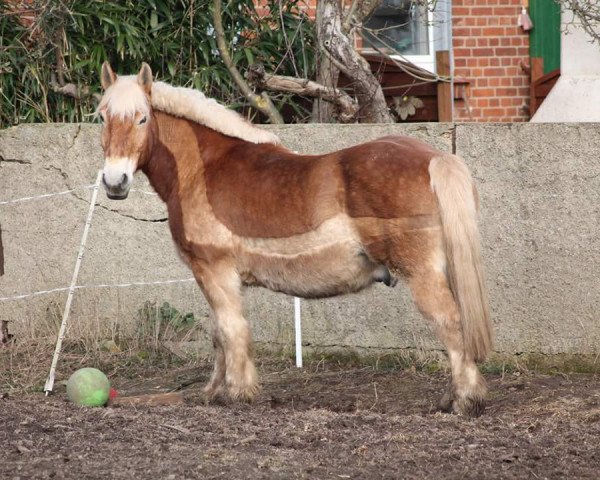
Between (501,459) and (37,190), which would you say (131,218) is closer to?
(37,190)

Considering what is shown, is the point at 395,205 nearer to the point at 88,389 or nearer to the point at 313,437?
the point at 313,437

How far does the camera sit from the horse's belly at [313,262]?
576 cm

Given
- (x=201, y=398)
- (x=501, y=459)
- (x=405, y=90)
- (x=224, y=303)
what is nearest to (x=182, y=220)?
(x=224, y=303)

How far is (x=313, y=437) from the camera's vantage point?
5.03 metres

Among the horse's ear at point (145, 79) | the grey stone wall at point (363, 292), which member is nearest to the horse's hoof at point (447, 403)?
the grey stone wall at point (363, 292)

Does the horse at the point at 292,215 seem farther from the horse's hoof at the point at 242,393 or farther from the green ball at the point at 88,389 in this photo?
the green ball at the point at 88,389

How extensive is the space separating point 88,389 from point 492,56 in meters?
7.27

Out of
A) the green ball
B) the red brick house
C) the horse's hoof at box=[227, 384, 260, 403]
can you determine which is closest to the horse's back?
the horse's hoof at box=[227, 384, 260, 403]

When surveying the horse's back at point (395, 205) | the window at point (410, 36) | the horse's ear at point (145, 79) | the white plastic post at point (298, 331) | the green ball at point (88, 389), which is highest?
the window at point (410, 36)

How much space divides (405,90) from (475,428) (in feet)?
20.6

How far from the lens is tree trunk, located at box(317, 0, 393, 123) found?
848 centimetres

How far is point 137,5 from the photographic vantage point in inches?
372

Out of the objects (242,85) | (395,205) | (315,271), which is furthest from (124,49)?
(395,205)

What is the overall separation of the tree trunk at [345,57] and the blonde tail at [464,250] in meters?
3.23
